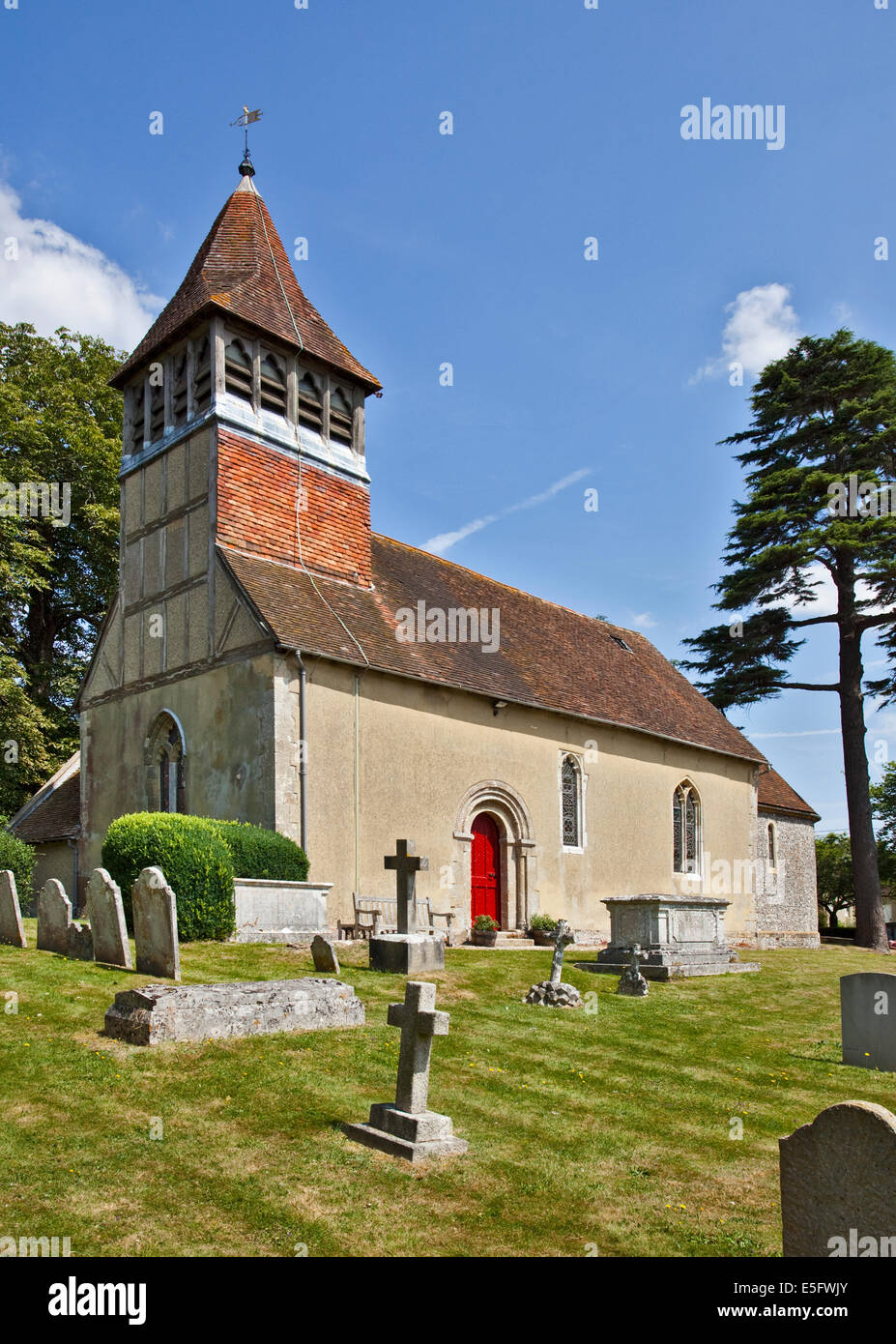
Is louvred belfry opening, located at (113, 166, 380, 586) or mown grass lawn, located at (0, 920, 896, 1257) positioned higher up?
louvred belfry opening, located at (113, 166, 380, 586)

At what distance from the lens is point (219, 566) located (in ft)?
59.8

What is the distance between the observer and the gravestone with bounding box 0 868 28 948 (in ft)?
41.5

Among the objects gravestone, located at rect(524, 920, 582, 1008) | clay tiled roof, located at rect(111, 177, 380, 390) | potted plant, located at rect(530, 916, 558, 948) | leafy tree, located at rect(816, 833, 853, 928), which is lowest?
leafy tree, located at rect(816, 833, 853, 928)

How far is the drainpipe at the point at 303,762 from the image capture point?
1659 centimetres

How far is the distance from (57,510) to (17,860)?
12902 mm

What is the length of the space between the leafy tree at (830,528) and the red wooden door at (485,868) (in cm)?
1344

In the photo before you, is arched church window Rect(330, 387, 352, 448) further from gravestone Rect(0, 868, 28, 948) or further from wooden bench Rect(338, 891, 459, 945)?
gravestone Rect(0, 868, 28, 948)

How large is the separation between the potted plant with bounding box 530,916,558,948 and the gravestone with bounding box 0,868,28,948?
33.8 ft

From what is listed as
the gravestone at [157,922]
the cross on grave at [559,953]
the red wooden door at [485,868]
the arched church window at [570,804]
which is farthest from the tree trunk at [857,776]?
the gravestone at [157,922]

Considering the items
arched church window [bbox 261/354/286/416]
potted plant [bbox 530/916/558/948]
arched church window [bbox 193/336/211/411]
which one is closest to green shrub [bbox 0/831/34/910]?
arched church window [bbox 193/336/211/411]

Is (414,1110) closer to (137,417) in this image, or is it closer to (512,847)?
(512,847)

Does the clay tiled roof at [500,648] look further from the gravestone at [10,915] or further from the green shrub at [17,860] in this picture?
the green shrub at [17,860]

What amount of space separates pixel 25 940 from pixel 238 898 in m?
2.90
